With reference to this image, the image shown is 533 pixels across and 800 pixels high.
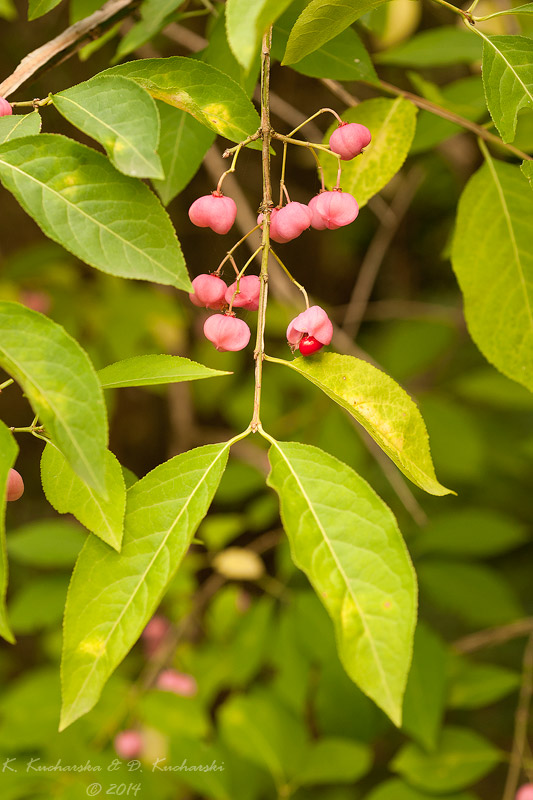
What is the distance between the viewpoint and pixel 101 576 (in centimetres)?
70

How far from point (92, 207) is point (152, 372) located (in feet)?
0.59

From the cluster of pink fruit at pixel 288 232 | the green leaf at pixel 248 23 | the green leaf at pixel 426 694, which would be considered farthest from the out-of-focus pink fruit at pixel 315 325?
the green leaf at pixel 426 694

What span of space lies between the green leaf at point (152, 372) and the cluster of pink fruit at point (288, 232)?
3.8 inches

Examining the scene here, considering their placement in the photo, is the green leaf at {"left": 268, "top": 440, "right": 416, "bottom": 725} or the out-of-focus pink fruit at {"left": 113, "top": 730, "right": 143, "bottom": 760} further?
the out-of-focus pink fruit at {"left": 113, "top": 730, "right": 143, "bottom": 760}

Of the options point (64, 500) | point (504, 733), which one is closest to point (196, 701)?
point (64, 500)

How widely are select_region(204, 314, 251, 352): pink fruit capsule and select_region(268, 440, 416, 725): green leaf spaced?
0.20 m

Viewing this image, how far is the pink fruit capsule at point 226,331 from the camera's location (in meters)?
0.86

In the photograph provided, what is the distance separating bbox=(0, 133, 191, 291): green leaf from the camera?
664mm

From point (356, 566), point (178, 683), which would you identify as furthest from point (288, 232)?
point (178, 683)

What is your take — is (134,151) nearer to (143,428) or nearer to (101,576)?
(101,576)

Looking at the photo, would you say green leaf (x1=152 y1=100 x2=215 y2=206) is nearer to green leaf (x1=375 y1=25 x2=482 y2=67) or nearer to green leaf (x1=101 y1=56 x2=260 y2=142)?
green leaf (x1=101 y1=56 x2=260 y2=142)

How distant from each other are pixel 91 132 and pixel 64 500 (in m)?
0.37

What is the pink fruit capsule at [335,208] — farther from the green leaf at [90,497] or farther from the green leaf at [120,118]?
the green leaf at [90,497]

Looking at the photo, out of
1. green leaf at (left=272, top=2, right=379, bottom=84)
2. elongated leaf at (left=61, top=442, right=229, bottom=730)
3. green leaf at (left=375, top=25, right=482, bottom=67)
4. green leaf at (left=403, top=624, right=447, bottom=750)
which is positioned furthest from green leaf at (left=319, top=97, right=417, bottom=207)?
green leaf at (left=403, top=624, right=447, bottom=750)
